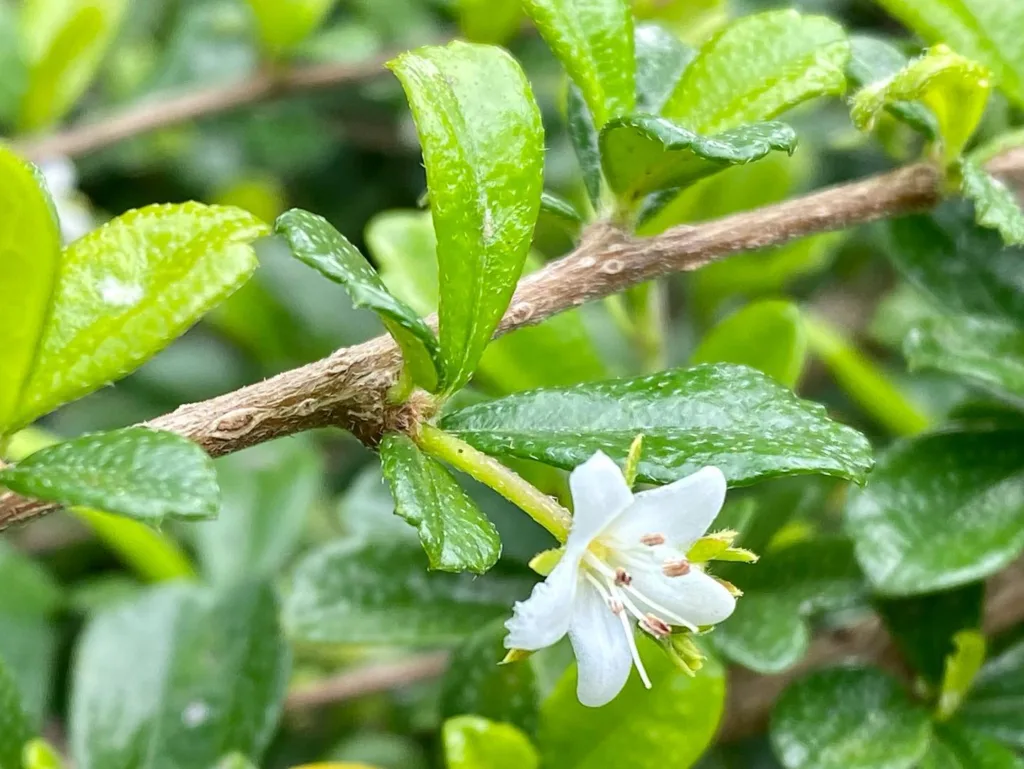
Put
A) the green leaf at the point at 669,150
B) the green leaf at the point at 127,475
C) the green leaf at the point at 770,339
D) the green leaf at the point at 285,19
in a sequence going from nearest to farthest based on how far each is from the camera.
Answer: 1. the green leaf at the point at 127,475
2. the green leaf at the point at 669,150
3. the green leaf at the point at 770,339
4. the green leaf at the point at 285,19

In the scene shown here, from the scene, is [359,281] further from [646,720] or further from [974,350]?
[974,350]

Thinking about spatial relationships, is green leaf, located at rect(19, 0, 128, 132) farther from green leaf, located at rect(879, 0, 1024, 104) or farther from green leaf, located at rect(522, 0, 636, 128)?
green leaf, located at rect(879, 0, 1024, 104)

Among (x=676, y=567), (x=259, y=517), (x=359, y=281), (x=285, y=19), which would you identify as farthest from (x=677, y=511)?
(x=285, y=19)

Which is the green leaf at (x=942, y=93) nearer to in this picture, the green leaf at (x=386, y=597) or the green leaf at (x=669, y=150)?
the green leaf at (x=669, y=150)

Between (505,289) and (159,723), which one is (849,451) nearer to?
(505,289)

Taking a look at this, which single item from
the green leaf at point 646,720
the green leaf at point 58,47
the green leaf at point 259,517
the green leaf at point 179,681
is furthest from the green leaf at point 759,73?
the green leaf at point 58,47

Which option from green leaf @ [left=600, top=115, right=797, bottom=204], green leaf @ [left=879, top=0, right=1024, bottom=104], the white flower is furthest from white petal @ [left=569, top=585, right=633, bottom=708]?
green leaf @ [left=879, top=0, right=1024, bottom=104]

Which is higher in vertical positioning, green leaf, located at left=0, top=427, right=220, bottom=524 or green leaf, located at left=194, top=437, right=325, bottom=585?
green leaf, located at left=0, top=427, right=220, bottom=524
